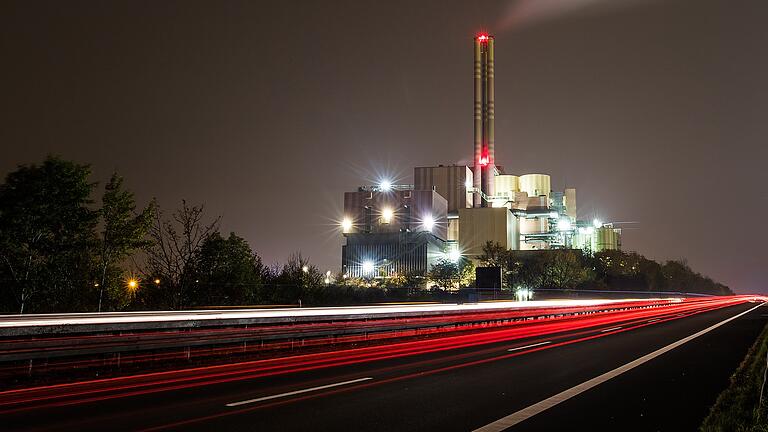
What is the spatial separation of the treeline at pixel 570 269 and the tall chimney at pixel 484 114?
52.6 ft

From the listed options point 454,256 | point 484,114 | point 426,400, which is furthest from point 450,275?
point 426,400

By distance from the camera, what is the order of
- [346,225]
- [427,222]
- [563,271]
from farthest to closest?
[346,225] < [427,222] < [563,271]

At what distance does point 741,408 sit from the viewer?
346 inches

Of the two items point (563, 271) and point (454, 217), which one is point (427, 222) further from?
point (563, 271)

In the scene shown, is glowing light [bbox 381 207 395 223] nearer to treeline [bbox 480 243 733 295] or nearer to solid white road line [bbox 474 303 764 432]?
treeline [bbox 480 243 733 295]

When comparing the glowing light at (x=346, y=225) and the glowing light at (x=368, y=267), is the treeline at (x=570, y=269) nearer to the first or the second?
the glowing light at (x=368, y=267)

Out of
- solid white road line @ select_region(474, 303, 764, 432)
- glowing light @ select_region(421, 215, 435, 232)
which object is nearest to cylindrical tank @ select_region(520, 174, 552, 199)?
glowing light @ select_region(421, 215, 435, 232)

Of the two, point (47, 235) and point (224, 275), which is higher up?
point (47, 235)

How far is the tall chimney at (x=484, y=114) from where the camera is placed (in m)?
113

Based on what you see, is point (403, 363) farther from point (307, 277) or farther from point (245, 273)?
point (307, 277)

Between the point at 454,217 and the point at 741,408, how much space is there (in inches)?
4645

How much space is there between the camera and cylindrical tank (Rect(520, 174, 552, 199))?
430 feet

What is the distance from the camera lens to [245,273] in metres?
48.6

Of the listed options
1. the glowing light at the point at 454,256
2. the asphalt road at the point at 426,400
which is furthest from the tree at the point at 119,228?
the glowing light at the point at 454,256
